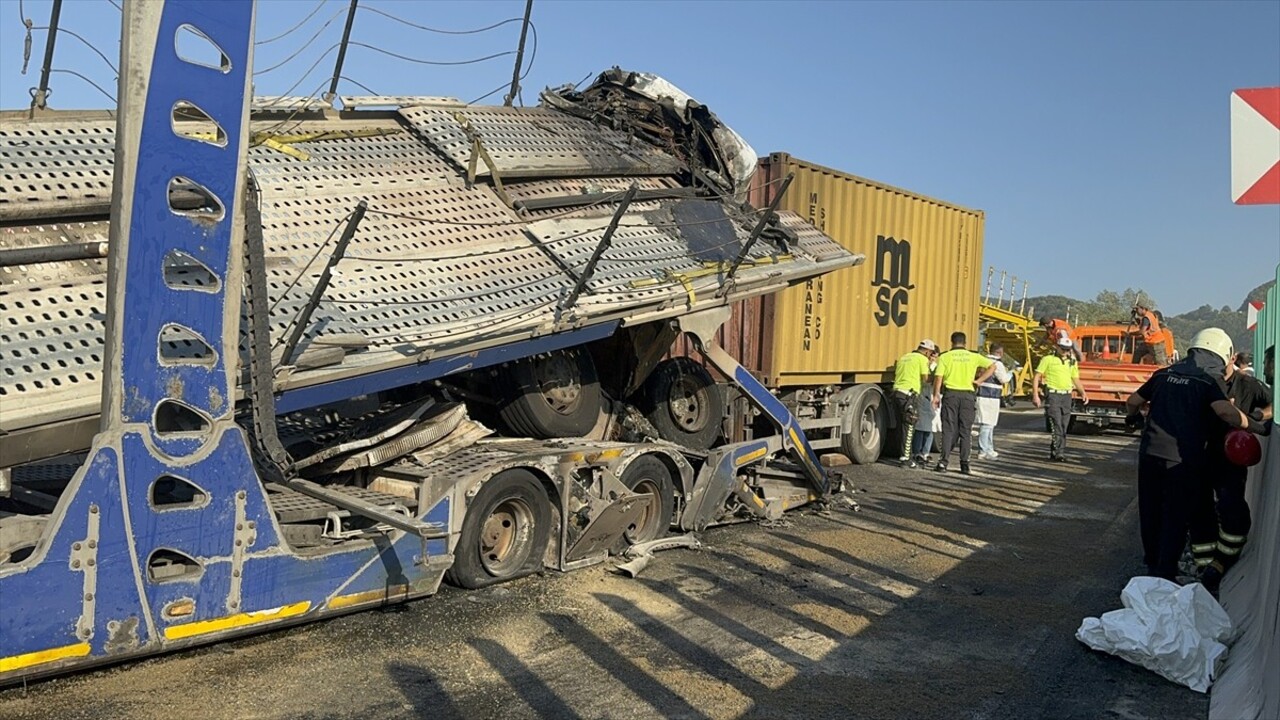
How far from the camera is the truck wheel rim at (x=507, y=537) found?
6.18 m

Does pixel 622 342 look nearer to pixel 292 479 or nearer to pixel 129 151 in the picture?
pixel 292 479

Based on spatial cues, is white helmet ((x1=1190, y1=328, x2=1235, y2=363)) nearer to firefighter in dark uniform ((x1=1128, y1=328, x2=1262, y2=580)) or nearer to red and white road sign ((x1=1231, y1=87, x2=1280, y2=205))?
firefighter in dark uniform ((x1=1128, y1=328, x2=1262, y2=580))

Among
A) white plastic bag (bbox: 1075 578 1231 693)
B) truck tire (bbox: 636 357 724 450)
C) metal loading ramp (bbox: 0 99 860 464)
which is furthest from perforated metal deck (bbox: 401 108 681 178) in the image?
white plastic bag (bbox: 1075 578 1231 693)

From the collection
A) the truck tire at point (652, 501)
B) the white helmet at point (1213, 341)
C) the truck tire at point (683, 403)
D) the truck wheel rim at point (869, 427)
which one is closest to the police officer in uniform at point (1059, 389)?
the truck wheel rim at point (869, 427)

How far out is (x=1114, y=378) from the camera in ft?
58.0

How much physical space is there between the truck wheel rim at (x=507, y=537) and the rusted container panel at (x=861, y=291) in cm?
475

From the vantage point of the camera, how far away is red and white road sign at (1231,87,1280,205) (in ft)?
13.3

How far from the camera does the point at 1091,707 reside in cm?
457

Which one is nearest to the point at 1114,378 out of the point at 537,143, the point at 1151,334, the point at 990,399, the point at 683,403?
the point at 1151,334

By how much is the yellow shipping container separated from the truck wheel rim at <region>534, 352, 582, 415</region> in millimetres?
4027

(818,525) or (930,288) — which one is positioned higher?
(930,288)

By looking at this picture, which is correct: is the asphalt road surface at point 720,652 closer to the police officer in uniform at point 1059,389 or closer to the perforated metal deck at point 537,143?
the perforated metal deck at point 537,143

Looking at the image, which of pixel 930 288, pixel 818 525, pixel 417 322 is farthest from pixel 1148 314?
pixel 417 322

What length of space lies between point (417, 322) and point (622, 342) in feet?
7.98
